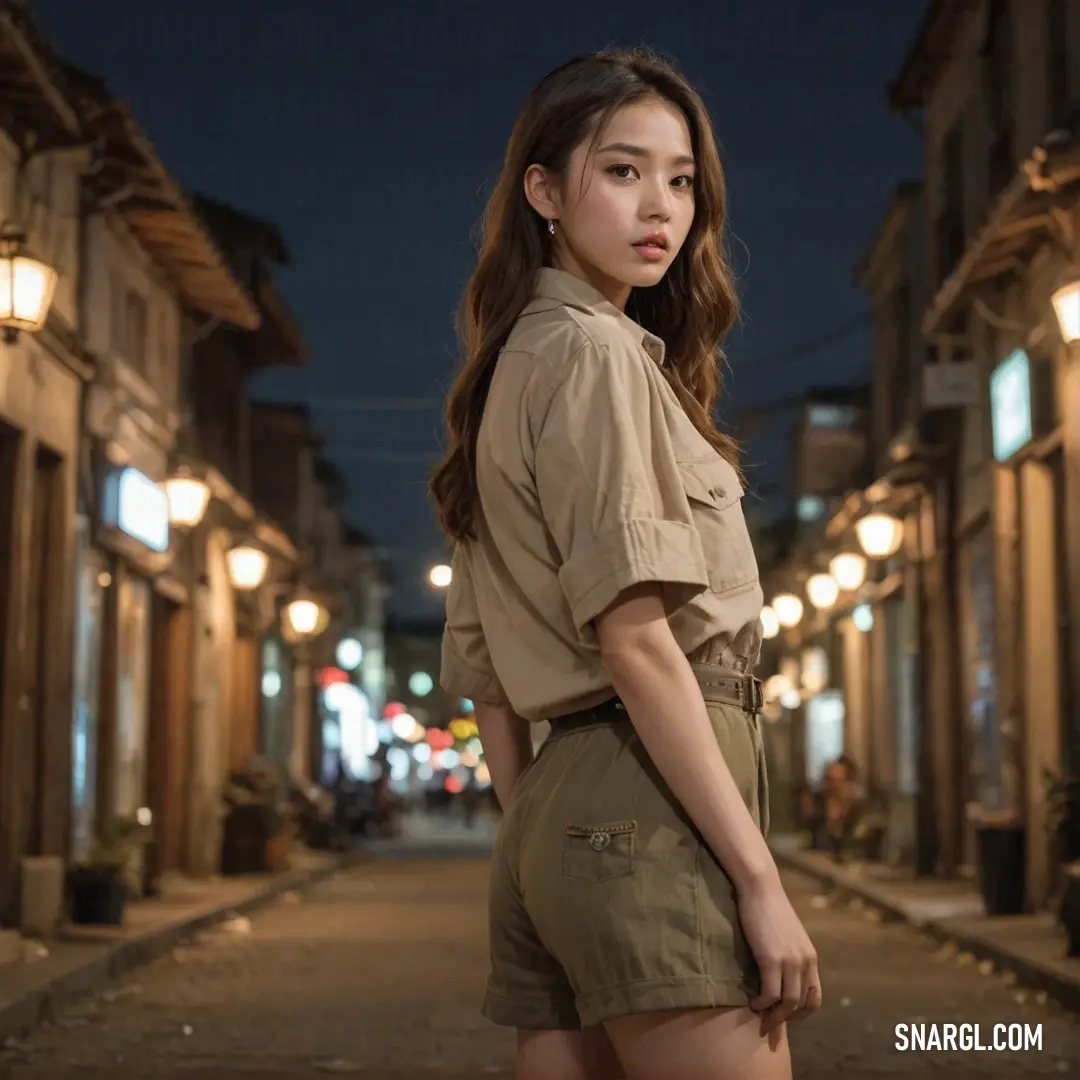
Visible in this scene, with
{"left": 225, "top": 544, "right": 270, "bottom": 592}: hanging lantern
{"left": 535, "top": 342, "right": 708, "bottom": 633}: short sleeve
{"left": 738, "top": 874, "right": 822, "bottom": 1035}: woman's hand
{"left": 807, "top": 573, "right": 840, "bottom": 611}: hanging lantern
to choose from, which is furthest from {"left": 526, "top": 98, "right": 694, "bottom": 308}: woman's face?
{"left": 807, "top": 573, "right": 840, "bottom": 611}: hanging lantern

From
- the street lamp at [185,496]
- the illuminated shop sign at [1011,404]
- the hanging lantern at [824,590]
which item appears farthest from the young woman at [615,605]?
the hanging lantern at [824,590]

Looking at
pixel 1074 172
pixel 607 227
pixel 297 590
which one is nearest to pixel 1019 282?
pixel 1074 172

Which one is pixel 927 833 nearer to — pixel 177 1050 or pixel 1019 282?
pixel 1019 282

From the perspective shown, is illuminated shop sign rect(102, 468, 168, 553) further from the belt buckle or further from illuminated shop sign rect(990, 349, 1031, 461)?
the belt buckle

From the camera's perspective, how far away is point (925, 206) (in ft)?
93.5

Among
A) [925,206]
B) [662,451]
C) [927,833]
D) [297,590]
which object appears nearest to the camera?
[662,451]

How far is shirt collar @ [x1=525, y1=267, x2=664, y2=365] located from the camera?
3.01m

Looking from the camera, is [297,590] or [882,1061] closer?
[882,1061]

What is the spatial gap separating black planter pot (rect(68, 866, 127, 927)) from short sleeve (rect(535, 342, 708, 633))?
1474cm

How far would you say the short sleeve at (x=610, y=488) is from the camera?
2707mm

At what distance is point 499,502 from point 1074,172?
14.6m

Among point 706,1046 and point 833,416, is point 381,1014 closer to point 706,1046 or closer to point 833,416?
point 706,1046

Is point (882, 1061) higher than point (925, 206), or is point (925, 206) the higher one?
point (925, 206)

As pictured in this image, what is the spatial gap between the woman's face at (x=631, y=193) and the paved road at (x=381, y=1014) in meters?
6.96
